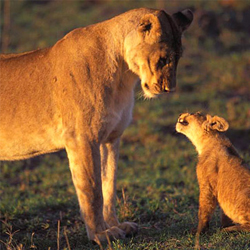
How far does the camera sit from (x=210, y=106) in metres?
10.5

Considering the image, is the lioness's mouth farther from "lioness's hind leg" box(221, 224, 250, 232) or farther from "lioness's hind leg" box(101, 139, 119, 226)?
"lioness's hind leg" box(221, 224, 250, 232)

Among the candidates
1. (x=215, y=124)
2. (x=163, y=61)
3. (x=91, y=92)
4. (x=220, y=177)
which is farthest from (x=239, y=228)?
(x=91, y=92)

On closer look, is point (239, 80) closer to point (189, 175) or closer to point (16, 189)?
point (189, 175)

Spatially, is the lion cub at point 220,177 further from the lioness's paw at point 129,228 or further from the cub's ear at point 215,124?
the lioness's paw at point 129,228

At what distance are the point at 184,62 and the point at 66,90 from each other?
27.9ft

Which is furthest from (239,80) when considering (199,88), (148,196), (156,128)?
(148,196)

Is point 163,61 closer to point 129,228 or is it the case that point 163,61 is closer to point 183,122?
point 183,122

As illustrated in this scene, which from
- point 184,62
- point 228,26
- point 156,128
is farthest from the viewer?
point 228,26

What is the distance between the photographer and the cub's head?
5012 millimetres

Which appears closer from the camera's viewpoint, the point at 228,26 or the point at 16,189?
the point at 16,189

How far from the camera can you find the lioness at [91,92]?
15.9 ft

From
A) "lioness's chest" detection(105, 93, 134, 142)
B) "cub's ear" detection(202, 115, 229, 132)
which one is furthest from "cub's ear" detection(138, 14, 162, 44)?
"cub's ear" detection(202, 115, 229, 132)

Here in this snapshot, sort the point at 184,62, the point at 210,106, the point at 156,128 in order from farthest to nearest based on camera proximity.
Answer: the point at 184,62 → the point at 210,106 → the point at 156,128

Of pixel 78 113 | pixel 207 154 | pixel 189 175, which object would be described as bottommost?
pixel 189 175
